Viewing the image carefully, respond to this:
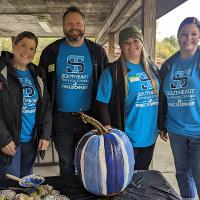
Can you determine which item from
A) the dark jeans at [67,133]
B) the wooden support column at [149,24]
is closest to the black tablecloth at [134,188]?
the dark jeans at [67,133]

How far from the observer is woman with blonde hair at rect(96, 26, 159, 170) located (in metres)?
1.85

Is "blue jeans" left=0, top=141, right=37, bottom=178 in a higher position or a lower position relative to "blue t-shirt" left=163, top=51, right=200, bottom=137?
lower

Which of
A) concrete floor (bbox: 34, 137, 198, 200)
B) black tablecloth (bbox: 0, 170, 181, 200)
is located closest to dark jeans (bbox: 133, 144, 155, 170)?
black tablecloth (bbox: 0, 170, 181, 200)

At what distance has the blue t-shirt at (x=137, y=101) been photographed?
6.05 ft

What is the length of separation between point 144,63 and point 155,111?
0.32 metres

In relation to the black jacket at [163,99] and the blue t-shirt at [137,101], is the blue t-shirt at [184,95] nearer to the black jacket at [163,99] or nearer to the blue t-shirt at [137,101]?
the black jacket at [163,99]

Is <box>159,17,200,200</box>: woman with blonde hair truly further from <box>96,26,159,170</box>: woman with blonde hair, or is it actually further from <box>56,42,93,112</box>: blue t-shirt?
<box>56,42,93,112</box>: blue t-shirt

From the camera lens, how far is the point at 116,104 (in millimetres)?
1875

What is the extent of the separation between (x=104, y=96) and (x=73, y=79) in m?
0.39

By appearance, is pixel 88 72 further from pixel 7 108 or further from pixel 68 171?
pixel 68 171

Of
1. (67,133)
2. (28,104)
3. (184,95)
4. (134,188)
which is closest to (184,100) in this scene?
(184,95)

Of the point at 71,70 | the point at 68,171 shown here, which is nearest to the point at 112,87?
the point at 71,70

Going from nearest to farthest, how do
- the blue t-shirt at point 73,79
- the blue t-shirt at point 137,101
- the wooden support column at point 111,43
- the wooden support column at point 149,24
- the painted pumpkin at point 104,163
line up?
the painted pumpkin at point 104,163
the blue t-shirt at point 137,101
the blue t-shirt at point 73,79
the wooden support column at point 149,24
the wooden support column at point 111,43

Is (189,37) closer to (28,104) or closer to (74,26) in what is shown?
(74,26)
